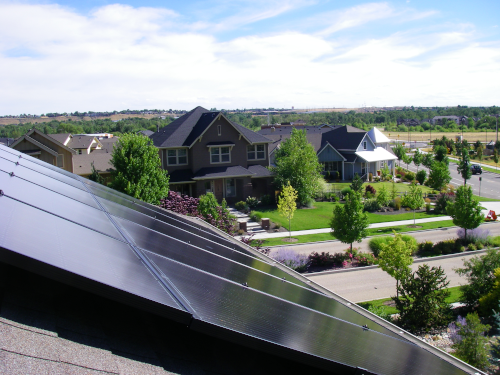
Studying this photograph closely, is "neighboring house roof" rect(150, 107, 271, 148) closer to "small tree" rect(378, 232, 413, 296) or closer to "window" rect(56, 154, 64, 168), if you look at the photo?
"window" rect(56, 154, 64, 168)

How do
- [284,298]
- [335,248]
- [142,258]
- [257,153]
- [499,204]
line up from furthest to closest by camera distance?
[257,153] → [499,204] → [335,248] → [284,298] → [142,258]

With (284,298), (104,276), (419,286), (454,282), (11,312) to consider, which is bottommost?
(454,282)

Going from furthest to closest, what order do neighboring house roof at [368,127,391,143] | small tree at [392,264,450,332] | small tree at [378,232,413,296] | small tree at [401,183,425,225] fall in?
neighboring house roof at [368,127,391,143], small tree at [401,183,425,225], small tree at [378,232,413,296], small tree at [392,264,450,332]

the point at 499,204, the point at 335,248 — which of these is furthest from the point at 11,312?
the point at 499,204

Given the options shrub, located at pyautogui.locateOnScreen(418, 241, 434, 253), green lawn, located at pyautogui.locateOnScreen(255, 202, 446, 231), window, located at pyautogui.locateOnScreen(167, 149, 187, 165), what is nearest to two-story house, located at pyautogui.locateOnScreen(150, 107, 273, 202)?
window, located at pyautogui.locateOnScreen(167, 149, 187, 165)

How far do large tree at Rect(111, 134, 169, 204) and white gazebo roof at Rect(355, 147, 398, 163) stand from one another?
1404 inches

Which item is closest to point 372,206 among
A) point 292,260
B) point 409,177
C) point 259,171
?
point 259,171

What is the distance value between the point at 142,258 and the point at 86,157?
39.6m

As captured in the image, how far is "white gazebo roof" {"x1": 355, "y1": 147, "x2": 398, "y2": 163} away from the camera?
55281 mm

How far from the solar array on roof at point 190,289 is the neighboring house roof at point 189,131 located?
34.3m

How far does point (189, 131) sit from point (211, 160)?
→ 4076mm

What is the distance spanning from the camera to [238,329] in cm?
349

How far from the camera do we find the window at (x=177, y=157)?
39.8 m

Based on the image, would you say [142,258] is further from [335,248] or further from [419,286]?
[335,248]
